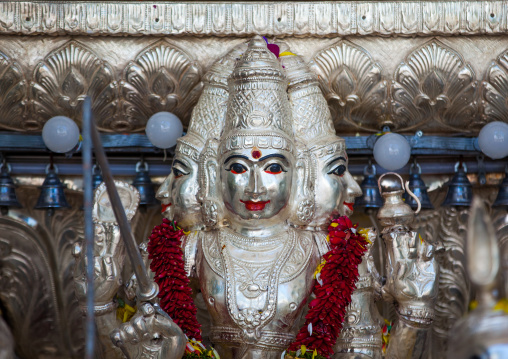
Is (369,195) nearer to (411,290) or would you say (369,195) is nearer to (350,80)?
(350,80)

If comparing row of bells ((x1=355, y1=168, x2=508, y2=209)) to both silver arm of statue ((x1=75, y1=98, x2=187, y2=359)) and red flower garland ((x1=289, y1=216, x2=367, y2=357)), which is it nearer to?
red flower garland ((x1=289, y1=216, x2=367, y2=357))

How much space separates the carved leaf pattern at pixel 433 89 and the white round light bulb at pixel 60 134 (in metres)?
1.76

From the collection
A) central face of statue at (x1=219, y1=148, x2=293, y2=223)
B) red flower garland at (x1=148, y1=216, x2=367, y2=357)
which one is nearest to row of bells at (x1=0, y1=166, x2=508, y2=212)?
red flower garland at (x1=148, y1=216, x2=367, y2=357)

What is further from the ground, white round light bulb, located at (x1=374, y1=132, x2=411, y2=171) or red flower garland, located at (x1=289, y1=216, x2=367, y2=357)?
white round light bulb, located at (x1=374, y1=132, x2=411, y2=171)

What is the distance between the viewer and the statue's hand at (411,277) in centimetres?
400

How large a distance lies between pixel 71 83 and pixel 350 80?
5.04 feet

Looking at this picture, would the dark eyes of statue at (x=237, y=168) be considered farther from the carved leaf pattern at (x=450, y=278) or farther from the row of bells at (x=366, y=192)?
the carved leaf pattern at (x=450, y=278)

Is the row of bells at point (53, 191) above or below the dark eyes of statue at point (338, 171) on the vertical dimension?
below

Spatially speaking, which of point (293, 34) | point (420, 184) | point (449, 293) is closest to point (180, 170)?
Result: point (293, 34)

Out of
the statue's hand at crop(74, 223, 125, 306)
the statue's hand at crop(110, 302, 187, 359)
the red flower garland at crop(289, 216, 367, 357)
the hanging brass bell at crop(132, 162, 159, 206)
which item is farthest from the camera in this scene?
the hanging brass bell at crop(132, 162, 159, 206)

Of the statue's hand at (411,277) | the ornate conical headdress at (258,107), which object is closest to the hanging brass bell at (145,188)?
the ornate conical headdress at (258,107)

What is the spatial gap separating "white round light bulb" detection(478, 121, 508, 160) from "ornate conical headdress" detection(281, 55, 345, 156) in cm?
85

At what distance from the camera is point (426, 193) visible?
4832 millimetres

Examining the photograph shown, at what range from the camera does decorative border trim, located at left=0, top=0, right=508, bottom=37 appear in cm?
466
